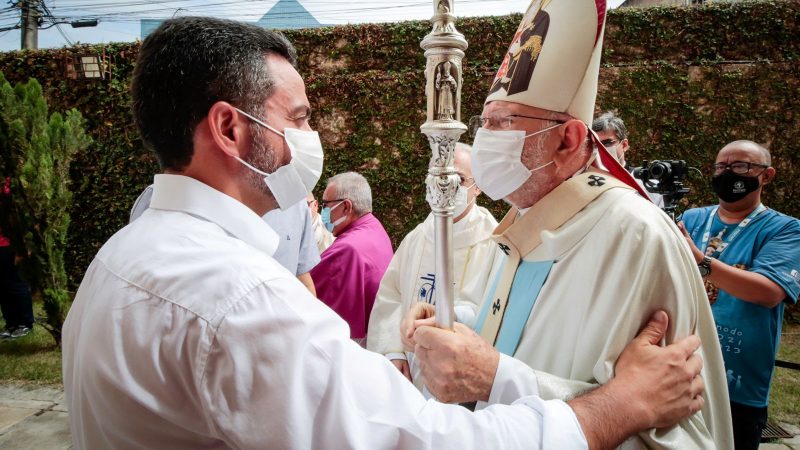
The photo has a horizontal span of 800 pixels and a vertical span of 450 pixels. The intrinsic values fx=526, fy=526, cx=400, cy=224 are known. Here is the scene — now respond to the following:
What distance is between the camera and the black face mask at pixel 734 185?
9.67 feet

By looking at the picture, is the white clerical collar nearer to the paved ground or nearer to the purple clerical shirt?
the purple clerical shirt

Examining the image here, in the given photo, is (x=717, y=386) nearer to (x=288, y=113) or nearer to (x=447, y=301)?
(x=447, y=301)

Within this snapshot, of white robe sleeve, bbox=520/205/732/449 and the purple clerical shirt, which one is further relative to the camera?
the purple clerical shirt

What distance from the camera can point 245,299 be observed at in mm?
931

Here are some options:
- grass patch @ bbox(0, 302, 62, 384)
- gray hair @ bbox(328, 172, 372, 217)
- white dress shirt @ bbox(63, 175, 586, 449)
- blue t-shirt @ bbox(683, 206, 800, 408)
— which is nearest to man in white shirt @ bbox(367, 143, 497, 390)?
gray hair @ bbox(328, 172, 372, 217)

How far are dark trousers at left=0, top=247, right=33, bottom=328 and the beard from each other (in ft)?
21.4

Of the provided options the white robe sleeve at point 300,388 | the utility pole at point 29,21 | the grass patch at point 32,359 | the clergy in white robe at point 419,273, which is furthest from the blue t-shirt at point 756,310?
the utility pole at point 29,21

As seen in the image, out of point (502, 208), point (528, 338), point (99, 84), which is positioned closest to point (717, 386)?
point (528, 338)

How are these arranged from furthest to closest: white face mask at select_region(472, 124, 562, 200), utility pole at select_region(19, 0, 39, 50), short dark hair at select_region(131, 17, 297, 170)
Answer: utility pole at select_region(19, 0, 39, 50), white face mask at select_region(472, 124, 562, 200), short dark hair at select_region(131, 17, 297, 170)

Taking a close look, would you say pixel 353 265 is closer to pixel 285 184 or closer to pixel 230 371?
pixel 285 184

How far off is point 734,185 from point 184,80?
2.95 metres

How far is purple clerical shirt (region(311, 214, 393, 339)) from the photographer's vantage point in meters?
3.57

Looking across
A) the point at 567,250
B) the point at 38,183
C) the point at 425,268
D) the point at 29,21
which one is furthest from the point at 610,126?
the point at 29,21

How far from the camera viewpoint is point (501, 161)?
1.83 m
